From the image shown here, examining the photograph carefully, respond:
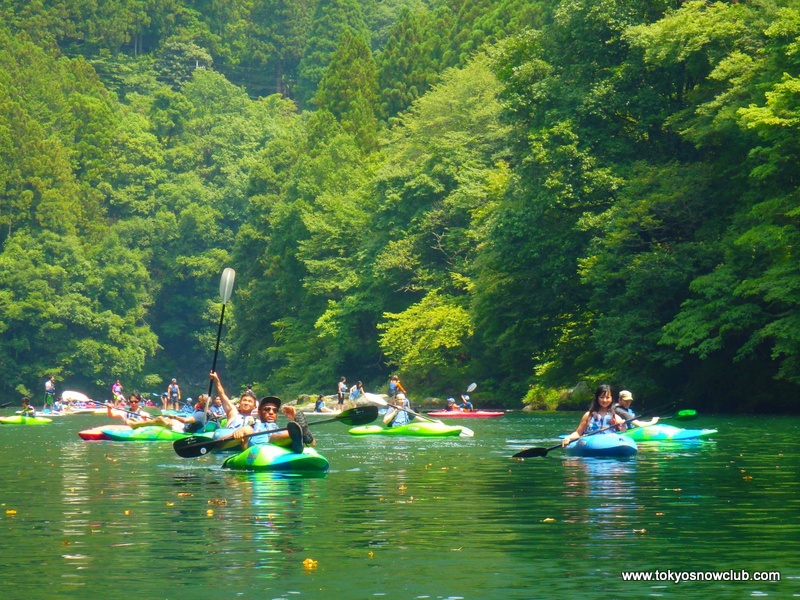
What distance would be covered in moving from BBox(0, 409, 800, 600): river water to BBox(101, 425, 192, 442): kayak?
8.82m

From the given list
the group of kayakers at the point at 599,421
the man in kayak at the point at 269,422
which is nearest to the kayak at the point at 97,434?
the man in kayak at the point at 269,422

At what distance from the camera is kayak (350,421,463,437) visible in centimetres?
3431

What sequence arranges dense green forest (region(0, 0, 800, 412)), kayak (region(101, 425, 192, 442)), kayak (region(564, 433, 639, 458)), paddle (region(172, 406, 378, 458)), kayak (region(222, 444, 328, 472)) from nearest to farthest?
1. kayak (region(222, 444, 328, 472))
2. paddle (region(172, 406, 378, 458))
3. kayak (region(564, 433, 639, 458))
4. kayak (region(101, 425, 192, 442))
5. dense green forest (region(0, 0, 800, 412))

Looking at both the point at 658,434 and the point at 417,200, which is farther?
the point at 417,200

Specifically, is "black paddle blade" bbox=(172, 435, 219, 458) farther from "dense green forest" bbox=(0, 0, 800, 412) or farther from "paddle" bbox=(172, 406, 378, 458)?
"dense green forest" bbox=(0, 0, 800, 412)

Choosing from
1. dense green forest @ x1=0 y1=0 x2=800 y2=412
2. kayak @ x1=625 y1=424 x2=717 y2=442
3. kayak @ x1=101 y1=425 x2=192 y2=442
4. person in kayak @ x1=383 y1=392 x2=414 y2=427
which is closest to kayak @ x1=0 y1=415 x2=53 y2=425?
kayak @ x1=101 y1=425 x2=192 y2=442

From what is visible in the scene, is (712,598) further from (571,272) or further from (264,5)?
(264,5)

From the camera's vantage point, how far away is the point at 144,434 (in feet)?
112

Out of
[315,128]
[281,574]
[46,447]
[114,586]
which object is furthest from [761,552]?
[315,128]

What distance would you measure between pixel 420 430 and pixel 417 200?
35911 millimetres

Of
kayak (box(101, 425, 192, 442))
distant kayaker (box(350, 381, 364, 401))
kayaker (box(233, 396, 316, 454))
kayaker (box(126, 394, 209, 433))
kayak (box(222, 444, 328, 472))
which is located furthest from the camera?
distant kayaker (box(350, 381, 364, 401))

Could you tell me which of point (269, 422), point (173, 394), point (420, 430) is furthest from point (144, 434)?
point (173, 394)

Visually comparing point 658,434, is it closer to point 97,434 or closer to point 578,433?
point 578,433

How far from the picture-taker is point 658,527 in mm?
14500
